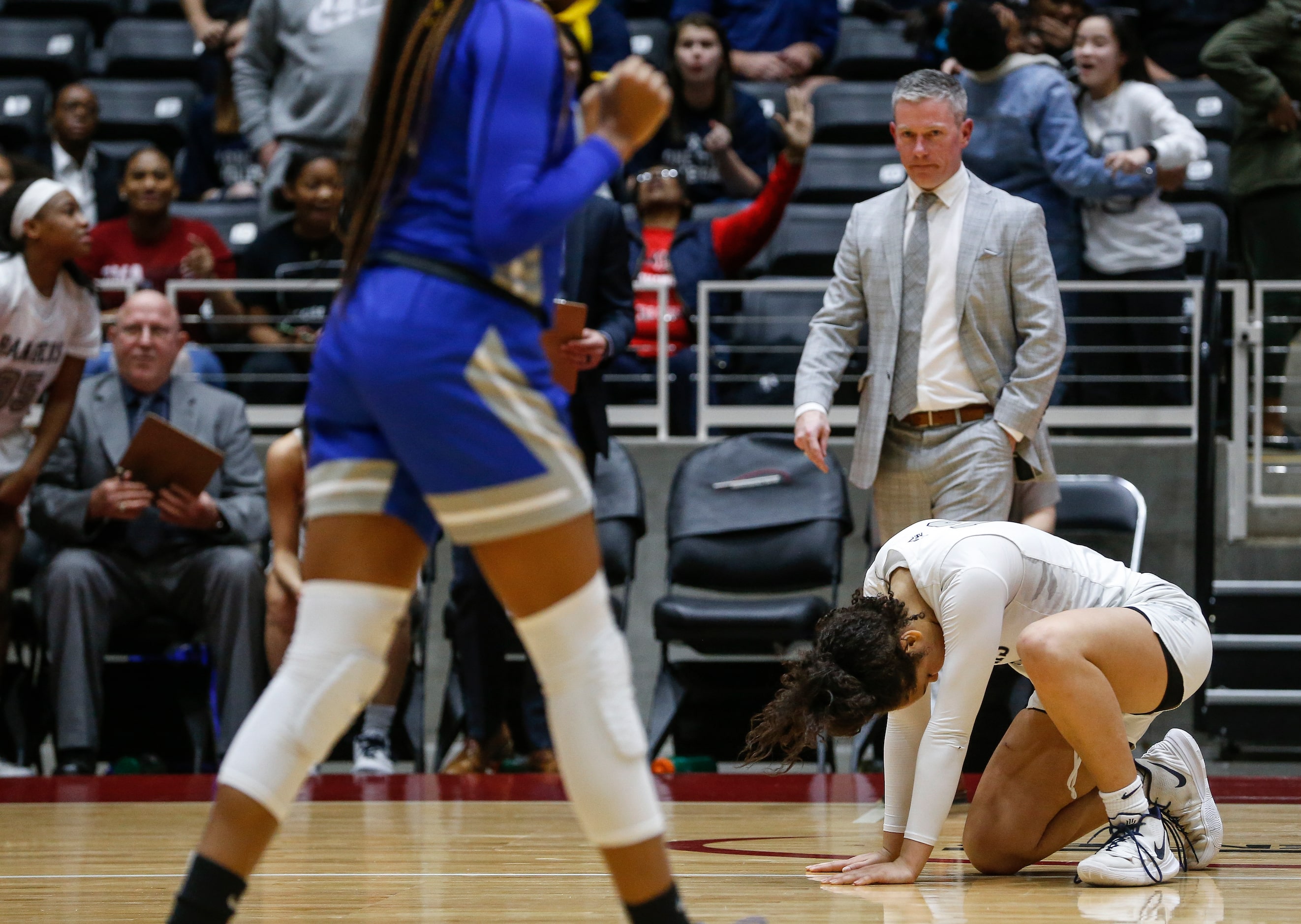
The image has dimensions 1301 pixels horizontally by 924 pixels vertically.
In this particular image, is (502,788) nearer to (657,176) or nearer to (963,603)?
(963,603)

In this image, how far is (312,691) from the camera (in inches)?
73.7

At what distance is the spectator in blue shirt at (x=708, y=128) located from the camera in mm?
6605

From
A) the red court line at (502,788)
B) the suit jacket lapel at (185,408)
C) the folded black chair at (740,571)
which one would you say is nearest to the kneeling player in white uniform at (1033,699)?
the red court line at (502,788)

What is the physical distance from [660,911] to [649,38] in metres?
6.81

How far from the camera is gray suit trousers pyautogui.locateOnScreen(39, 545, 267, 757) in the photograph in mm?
4863

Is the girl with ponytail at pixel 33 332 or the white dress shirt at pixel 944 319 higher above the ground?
the white dress shirt at pixel 944 319

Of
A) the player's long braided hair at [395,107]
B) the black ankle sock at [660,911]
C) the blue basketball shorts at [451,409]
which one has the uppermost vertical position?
the player's long braided hair at [395,107]

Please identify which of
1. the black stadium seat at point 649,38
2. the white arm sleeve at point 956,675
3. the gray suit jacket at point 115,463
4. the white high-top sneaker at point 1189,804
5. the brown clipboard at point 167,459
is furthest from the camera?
the black stadium seat at point 649,38

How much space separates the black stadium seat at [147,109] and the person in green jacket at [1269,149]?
4.98 metres

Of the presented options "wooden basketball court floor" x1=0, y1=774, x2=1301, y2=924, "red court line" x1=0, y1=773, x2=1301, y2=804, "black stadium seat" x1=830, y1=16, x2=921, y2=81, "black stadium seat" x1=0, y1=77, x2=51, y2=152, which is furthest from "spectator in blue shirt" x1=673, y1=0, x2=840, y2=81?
"wooden basketball court floor" x1=0, y1=774, x2=1301, y2=924

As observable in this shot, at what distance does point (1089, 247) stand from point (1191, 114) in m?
1.56

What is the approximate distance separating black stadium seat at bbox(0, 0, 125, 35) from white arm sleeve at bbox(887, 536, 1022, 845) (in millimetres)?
7909

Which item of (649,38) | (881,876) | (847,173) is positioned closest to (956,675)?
(881,876)

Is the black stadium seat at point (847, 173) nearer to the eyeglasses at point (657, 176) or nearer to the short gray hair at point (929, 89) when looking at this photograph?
the eyeglasses at point (657, 176)
